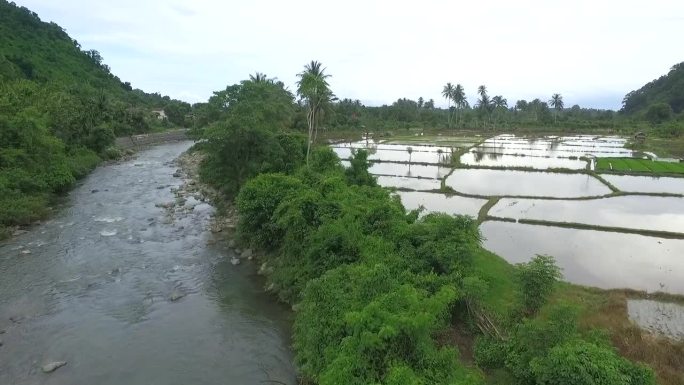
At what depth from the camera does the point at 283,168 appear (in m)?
32.8

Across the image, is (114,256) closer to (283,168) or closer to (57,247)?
(57,247)

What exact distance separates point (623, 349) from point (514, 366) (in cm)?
482

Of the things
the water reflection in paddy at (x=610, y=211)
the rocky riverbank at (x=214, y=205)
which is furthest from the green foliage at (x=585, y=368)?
the water reflection in paddy at (x=610, y=211)

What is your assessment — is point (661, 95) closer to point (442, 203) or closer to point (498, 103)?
point (498, 103)

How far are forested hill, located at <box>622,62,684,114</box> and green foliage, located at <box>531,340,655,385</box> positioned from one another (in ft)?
390

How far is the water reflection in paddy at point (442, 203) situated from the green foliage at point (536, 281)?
52.7 ft

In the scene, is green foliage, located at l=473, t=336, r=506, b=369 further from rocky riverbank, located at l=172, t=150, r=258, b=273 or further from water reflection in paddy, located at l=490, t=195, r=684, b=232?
water reflection in paddy, located at l=490, t=195, r=684, b=232

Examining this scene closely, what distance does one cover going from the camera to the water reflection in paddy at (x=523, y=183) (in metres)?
37.2

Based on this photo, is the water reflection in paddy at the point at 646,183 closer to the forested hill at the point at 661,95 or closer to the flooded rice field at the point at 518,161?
the flooded rice field at the point at 518,161

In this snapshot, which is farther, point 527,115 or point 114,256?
point 527,115

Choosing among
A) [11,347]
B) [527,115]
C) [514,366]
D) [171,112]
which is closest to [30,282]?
[11,347]

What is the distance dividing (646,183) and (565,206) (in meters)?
14.0

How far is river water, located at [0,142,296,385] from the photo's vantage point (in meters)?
14.2

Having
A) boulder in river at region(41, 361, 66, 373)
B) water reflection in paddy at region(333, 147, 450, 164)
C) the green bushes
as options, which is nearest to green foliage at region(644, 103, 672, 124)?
water reflection in paddy at region(333, 147, 450, 164)
